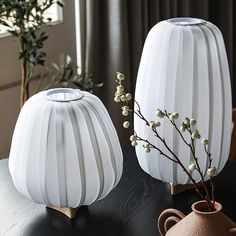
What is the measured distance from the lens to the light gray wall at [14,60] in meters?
2.16

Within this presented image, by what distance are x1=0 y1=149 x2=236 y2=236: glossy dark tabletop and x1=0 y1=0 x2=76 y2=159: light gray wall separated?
31.5 inches

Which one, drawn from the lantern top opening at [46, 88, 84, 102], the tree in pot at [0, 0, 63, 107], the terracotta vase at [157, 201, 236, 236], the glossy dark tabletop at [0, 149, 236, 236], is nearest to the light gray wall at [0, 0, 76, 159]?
the tree in pot at [0, 0, 63, 107]

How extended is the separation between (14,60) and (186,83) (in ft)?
3.62

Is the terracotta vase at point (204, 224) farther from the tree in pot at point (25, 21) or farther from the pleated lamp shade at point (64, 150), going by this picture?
the tree in pot at point (25, 21)

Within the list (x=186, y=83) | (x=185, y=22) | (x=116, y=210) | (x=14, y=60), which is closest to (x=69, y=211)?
(x=116, y=210)

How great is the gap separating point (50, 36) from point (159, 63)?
111 cm

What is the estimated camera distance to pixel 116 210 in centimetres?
128

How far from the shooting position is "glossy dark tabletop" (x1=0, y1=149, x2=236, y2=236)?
1.21m

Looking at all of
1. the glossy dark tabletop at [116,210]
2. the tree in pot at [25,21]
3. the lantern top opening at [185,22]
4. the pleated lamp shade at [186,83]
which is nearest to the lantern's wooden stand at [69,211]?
the glossy dark tabletop at [116,210]

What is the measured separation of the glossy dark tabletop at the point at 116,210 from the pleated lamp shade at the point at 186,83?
95 millimetres

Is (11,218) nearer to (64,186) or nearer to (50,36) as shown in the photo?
(64,186)

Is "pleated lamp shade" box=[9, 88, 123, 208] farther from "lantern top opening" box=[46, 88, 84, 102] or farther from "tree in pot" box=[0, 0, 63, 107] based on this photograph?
"tree in pot" box=[0, 0, 63, 107]

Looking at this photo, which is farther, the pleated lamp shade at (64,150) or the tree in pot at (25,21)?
the tree in pot at (25,21)

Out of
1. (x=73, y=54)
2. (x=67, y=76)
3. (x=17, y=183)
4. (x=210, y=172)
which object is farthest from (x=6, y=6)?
(x=210, y=172)
